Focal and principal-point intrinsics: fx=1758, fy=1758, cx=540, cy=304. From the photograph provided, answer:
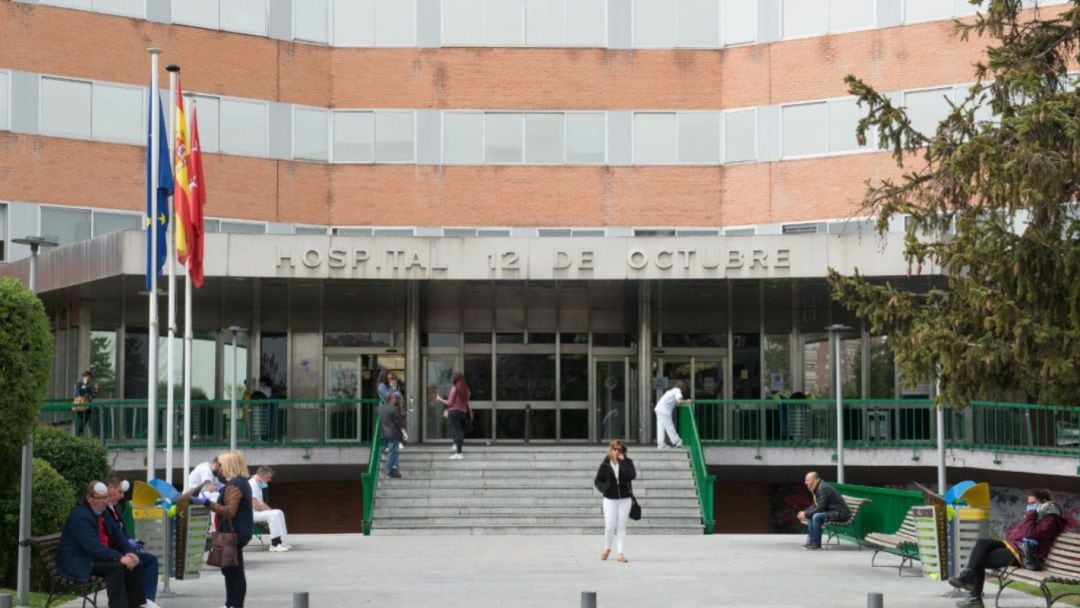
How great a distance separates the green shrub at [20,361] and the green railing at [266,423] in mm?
16154

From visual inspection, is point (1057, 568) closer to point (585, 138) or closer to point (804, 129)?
point (804, 129)

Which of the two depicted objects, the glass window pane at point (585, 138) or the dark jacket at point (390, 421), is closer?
the dark jacket at point (390, 421)

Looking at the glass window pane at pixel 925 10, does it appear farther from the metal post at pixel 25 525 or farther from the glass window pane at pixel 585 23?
the metal post at pixel 25 525

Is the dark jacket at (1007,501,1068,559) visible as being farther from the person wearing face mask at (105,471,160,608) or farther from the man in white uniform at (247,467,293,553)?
the man in white uniform at (247,467,293,553)

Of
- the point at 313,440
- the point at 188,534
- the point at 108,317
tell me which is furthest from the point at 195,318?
Result: the point at 188,534

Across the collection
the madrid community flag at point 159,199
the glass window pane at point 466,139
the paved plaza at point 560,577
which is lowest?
the paved plaza at point 560,577

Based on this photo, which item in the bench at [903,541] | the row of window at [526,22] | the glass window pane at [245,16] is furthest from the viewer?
the row of window at [526,22]

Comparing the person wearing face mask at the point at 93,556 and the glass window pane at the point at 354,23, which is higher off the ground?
the glass window pane at the point at 354,23

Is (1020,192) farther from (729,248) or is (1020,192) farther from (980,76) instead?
(729,248)

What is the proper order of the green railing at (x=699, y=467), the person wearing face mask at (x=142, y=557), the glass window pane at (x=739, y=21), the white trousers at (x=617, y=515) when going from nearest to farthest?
the person wearing face mask at (x=142, y=557) < the white trousers at (x=617, y=515) < the green railing at (x=699, y=467) < the glass window pane at (x=739, y=21)

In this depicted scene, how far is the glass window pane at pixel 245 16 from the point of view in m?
41.6

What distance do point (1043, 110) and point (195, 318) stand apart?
26650 millimetres

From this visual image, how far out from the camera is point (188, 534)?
19406mm

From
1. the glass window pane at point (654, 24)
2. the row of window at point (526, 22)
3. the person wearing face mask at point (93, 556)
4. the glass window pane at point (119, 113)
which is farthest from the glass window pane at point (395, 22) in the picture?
the person wearing face mask at point (93, 556)
